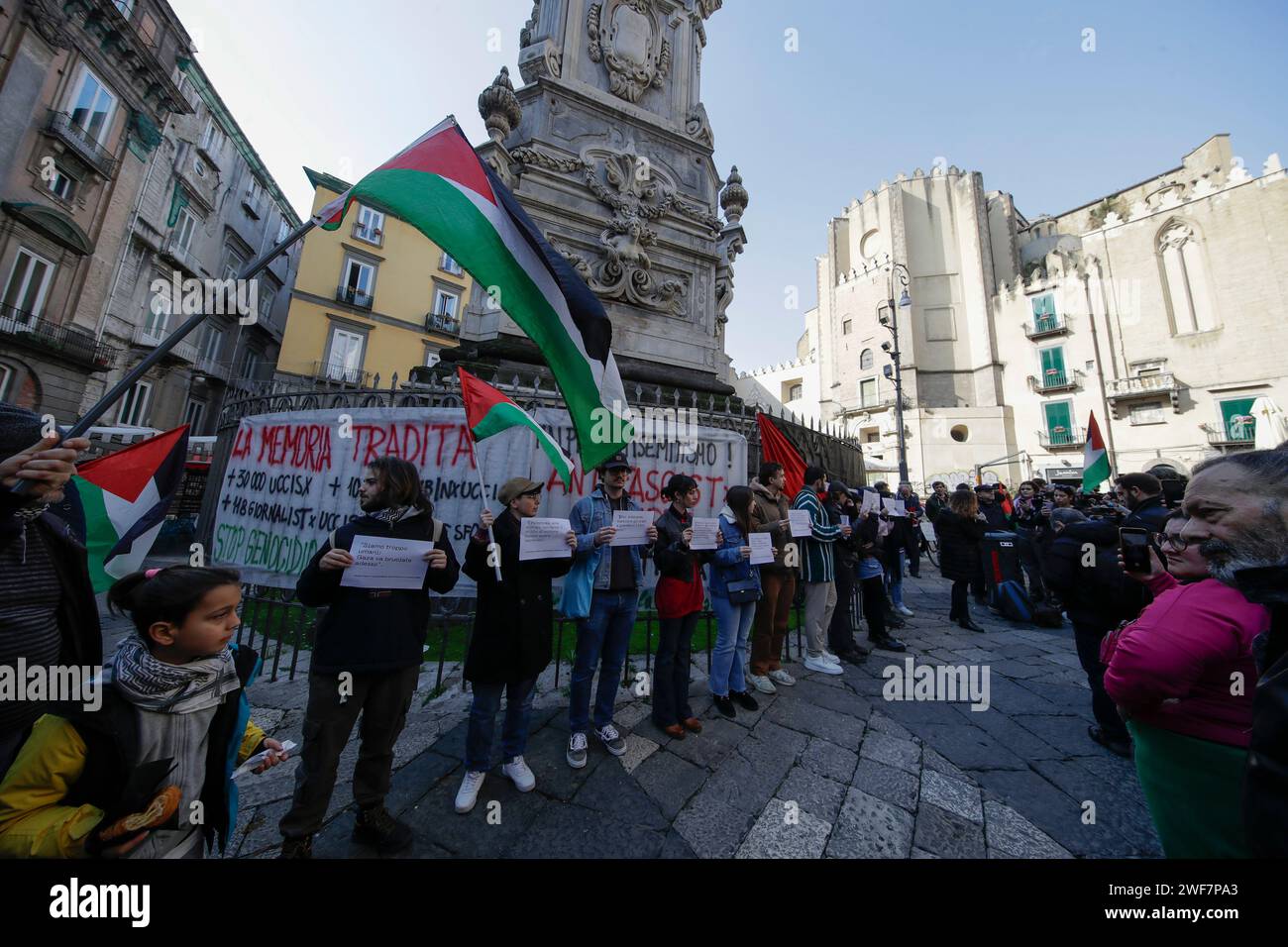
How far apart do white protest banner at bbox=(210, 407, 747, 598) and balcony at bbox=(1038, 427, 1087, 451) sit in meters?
31.9

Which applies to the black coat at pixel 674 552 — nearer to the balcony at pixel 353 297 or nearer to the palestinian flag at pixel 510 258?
the palestinian flag at pixel 510 258

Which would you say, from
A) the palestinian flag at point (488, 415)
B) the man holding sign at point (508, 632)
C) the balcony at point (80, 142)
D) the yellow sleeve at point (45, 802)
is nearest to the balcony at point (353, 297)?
the balcony at point (80, 142)

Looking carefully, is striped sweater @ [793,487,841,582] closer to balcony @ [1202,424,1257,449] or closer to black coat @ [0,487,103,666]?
black coat @ [0,487,103,666]

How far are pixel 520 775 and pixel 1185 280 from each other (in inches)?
1625

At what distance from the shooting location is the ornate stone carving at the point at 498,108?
772 centimetres

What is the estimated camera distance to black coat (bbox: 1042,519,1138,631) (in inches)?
132

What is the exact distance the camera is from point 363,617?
2303 mm

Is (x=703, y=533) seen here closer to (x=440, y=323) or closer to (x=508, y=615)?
(x=508, y=615)

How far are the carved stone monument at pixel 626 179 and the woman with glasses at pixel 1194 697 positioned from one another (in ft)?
22.6

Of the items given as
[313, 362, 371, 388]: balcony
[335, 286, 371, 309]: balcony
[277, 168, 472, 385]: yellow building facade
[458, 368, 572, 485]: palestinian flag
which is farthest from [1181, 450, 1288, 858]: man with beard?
[335, 286, 371, 309]: balcony

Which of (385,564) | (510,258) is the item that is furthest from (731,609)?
(510,258)

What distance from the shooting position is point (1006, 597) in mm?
7047

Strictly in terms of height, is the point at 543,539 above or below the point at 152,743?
above
